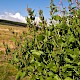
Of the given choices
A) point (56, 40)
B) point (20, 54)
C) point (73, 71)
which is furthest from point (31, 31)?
point (73, 71)

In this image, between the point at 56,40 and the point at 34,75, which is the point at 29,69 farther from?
the point at 56,40

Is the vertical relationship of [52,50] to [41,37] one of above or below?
below

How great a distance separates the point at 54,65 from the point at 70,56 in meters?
0.38

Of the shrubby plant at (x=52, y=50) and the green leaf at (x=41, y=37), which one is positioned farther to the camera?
the green leaf at (x=41, y=37)

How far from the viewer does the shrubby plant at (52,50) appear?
16.8ft

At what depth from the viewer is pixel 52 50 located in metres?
5.58

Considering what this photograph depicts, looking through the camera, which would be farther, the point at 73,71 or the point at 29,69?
the point at 29,69

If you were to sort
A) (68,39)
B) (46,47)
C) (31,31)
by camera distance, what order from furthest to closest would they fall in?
(31,31), (46,47), (68,39)

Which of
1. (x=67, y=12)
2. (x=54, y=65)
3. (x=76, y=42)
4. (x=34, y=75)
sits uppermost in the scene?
(x=67, y=12)

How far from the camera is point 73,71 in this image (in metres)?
5.29

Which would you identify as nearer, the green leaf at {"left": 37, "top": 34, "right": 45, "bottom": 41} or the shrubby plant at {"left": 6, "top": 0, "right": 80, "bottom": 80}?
the shrubby plant at {"left": 6, "top": 0, "right": 80, "bottom": 80}

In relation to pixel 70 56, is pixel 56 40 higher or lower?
higher

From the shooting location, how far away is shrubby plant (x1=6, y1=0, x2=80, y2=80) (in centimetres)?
511

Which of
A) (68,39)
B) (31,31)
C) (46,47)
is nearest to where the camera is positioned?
(68,39)
